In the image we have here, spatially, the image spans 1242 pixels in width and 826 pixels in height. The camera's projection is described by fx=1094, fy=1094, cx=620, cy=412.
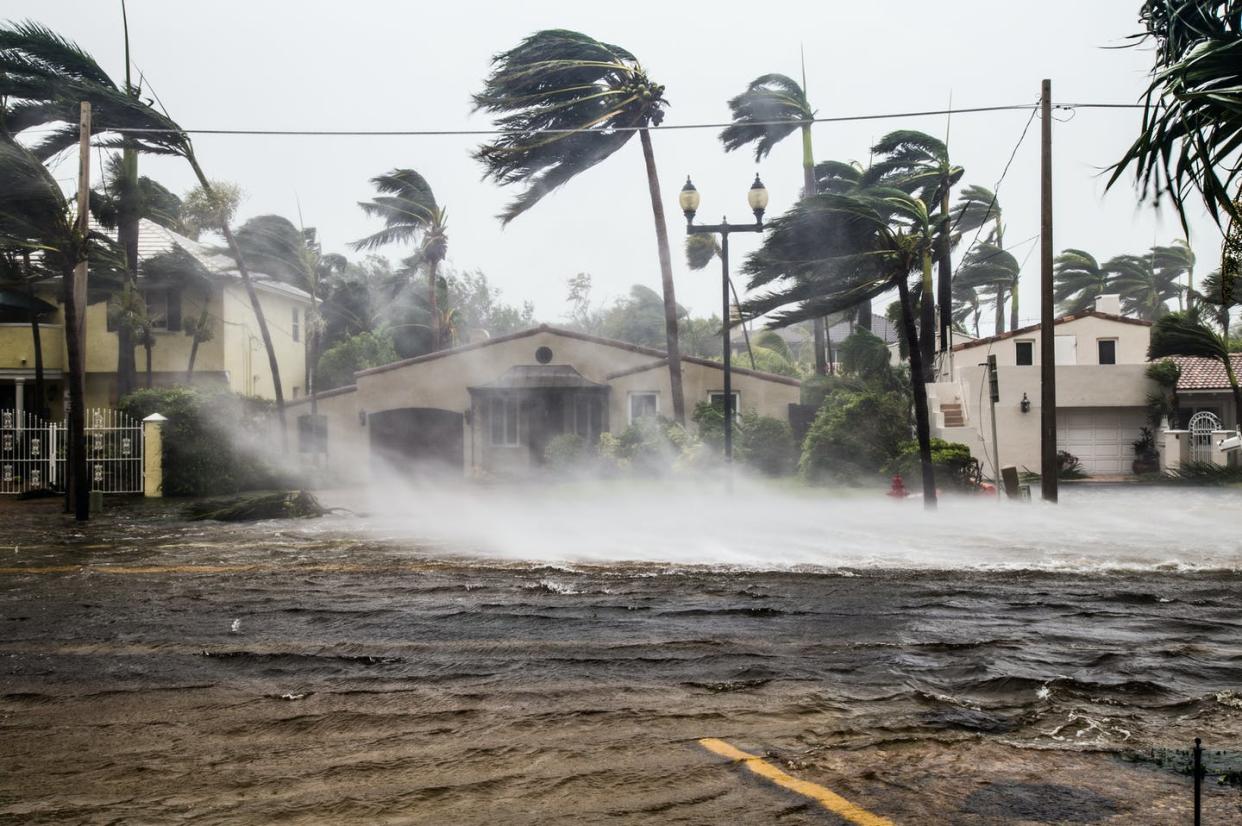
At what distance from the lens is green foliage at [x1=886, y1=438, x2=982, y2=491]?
928 inches

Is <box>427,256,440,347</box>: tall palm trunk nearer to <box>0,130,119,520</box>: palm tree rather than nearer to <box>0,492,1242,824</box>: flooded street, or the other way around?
<box>0,130,119,520</box>: palm tree

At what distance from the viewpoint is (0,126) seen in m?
26.1

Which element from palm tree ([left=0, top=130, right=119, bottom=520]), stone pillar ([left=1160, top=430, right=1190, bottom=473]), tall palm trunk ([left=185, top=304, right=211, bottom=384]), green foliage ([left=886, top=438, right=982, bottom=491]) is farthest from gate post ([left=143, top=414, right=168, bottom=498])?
stone pillar ([left=1160, top=430, right=1190, bottom=473])

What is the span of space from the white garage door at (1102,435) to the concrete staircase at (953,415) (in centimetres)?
446

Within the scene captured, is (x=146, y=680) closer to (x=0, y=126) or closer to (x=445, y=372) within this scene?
(x=0, y=126)

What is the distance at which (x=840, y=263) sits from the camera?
68.4 feet

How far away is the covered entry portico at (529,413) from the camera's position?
33.2 m

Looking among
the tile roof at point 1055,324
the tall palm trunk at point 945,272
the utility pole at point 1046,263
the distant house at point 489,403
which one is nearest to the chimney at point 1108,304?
the tile roof at point 1055,324

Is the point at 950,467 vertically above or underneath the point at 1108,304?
underneath

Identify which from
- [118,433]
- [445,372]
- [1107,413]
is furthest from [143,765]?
[1107,413]

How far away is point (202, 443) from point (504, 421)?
10232 millimetres

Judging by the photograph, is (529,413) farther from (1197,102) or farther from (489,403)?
(1197,102)

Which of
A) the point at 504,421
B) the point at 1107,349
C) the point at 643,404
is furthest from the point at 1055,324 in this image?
the point at 504,421

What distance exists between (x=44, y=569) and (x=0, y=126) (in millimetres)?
17372
